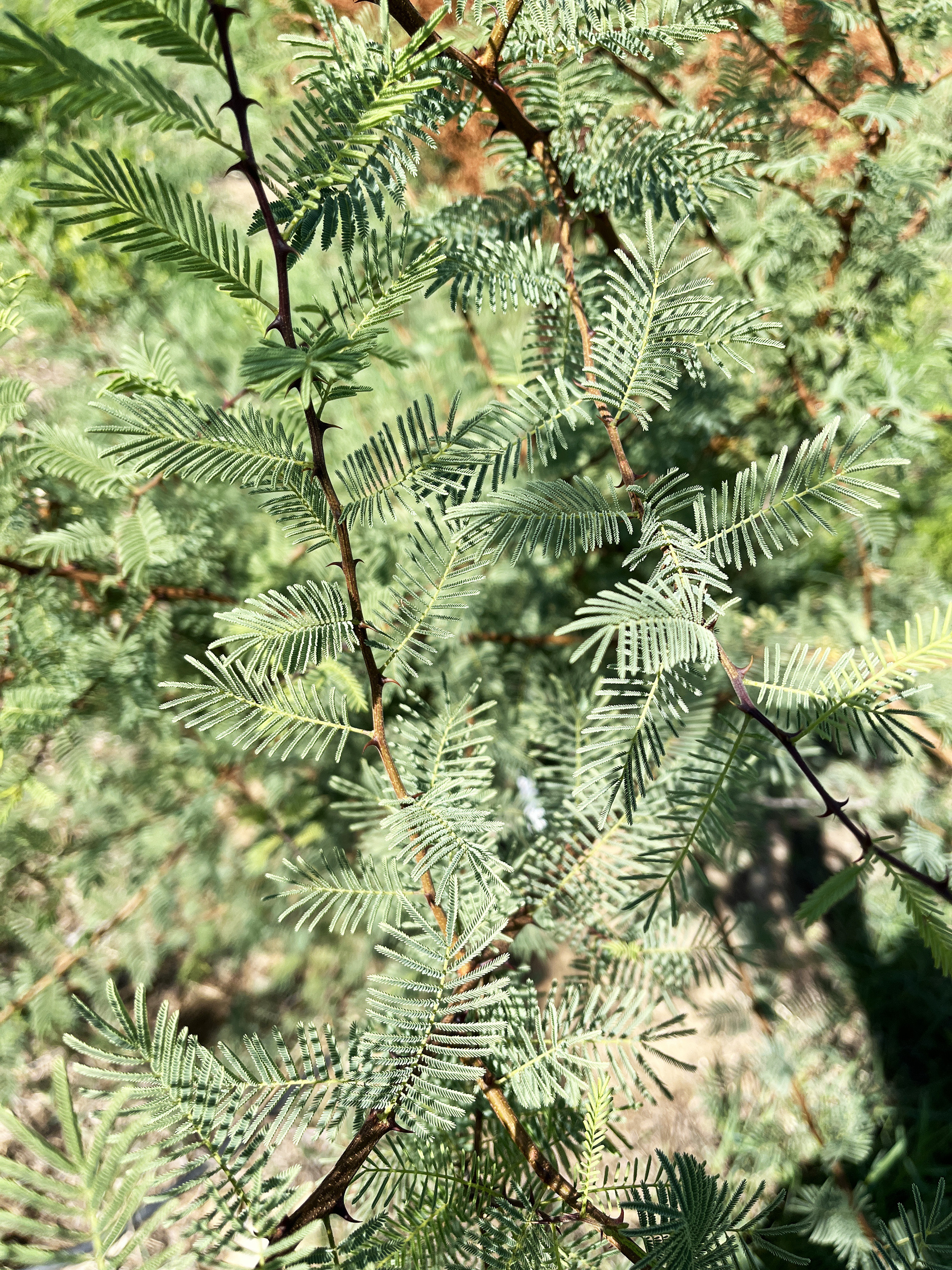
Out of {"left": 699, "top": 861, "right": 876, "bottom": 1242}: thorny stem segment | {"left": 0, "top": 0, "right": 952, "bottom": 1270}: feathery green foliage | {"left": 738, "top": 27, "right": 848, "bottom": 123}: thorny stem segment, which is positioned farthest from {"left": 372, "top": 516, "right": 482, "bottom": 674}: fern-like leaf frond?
{"left": 738, "top": 27, "right": 848, "bottom": 123}: thorny stem segment

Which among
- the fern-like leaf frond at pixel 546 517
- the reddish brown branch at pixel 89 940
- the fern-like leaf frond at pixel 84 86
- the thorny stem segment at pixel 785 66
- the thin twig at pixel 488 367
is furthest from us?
the thin twig at pixel 488 367

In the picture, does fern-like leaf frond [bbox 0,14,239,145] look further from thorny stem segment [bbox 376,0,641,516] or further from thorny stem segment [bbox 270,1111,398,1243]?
thorny stem segment [bbox 270,1111,398,1243]

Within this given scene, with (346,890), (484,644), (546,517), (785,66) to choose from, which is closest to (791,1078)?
(484,644)

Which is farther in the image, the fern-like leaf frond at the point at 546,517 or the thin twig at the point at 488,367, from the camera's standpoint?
the thin twig at the point at 488,367

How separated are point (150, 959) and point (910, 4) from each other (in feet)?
4.03

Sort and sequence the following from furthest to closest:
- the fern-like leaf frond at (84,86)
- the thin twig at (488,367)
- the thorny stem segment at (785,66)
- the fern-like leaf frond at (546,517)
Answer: the thin twig at (488,367) → the thorny stem segment at (785,66) → the fern-like leaf frond at (546,517) → the fern-like leaf frond at (84,86)

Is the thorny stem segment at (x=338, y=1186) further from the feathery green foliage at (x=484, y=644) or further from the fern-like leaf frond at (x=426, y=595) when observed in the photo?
the fern-like leaf frond at (x=426, y=595)

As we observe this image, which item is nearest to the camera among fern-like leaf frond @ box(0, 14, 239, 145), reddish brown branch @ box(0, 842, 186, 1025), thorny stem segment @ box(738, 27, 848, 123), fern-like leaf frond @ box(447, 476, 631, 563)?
fern-like leaf frond @ box(0, 14, 239, 145)

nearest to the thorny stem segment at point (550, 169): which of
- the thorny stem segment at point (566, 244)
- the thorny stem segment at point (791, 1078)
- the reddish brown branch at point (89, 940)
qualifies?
the thorny stem segment at point (566, 244)

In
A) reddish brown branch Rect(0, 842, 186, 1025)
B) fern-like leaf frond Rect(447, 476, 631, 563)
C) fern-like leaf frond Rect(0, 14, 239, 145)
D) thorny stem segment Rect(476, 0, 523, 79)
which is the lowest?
reddish brown branch Rect(0, 842, 186, 1025)

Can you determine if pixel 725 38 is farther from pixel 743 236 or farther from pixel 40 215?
pixel 40 215

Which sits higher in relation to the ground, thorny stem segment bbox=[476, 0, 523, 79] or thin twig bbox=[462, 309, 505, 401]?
thorny stem segment bbox=[476, 0, 523, 79]

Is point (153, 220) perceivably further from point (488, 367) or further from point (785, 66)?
point (488, 367)

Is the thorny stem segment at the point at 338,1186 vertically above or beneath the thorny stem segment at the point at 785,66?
beneath
